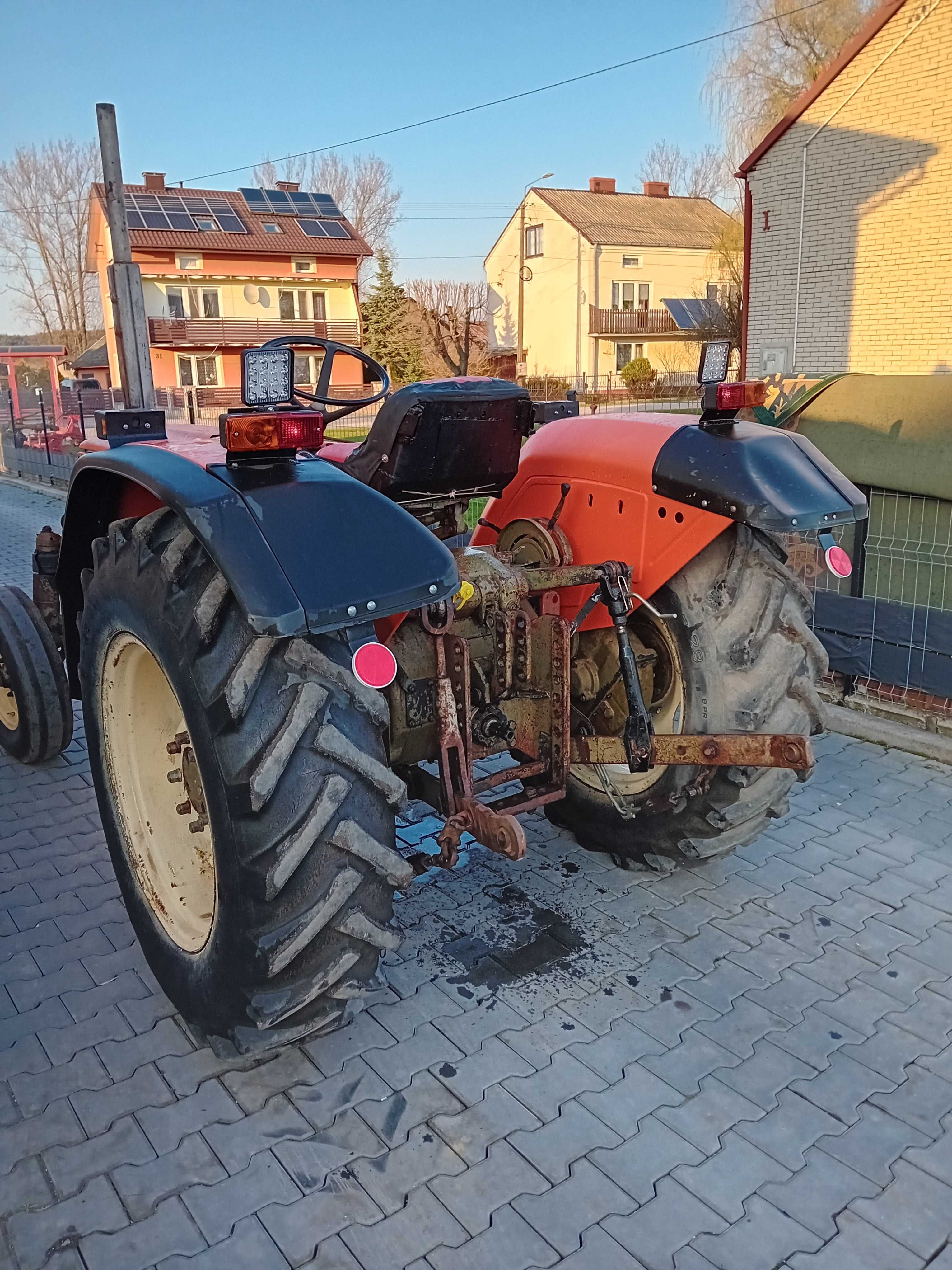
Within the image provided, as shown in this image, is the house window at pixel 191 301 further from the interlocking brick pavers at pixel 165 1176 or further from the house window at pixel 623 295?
the interlocking brick pavers at pixel 165 1176

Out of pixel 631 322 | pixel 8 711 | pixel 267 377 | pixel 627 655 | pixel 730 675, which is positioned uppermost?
pixel 631 322

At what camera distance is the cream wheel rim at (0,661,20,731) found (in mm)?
4375

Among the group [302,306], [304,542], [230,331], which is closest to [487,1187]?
[304,542]

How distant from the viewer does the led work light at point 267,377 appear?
6.78 feet

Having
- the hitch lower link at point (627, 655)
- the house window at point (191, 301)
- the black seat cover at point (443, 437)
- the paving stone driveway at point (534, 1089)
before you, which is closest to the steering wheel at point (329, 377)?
the black seat cover at point (443, 437)

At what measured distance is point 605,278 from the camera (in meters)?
39.1

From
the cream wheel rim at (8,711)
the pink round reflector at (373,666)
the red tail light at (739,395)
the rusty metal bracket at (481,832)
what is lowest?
the cream wheel rim at (8,711)

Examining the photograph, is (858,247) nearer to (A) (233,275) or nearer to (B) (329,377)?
(B) (329,377)

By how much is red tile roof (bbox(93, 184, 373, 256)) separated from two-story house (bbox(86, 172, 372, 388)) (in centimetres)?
4

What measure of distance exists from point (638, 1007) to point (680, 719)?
0.87 meters

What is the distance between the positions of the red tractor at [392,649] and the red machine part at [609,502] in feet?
0.03

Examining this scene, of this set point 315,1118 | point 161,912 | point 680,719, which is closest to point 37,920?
point 161,912

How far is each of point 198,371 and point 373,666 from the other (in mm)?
36873

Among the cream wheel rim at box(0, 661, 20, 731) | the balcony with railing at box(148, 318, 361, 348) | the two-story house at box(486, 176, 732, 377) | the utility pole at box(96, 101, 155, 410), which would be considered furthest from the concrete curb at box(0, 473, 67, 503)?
the two-story house at box(486, 176, 732, 377)
